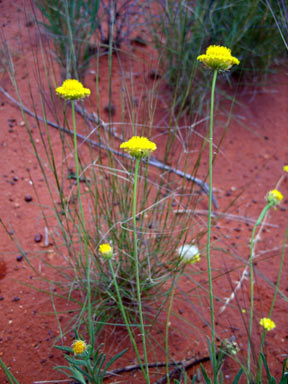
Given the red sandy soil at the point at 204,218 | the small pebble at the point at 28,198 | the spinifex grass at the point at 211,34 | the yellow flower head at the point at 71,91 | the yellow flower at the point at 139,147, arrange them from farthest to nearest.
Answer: the spinifex grass at the point at 211,34 → the small pebble at the point at 28,198 → the red sandy soil at the point at 204,218 → the yellow flower head at the point at 71,91 → the yellow flower at the point at 139,147

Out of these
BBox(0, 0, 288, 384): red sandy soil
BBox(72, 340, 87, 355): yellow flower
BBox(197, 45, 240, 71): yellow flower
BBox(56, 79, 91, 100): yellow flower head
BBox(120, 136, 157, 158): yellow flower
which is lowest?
BBox(0, 0, 288, 384): red sandy soil

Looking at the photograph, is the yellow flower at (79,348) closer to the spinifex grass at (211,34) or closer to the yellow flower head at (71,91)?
the yellow flower head at (71,91)

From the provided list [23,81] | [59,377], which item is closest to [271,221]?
[59,377]

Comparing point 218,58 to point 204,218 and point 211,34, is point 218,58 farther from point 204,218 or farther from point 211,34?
point 211,34

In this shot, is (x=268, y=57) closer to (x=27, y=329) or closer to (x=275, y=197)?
(x=275, y=197)

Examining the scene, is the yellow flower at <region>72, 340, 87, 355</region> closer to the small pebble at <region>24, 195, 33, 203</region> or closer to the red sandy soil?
the red sandy soil

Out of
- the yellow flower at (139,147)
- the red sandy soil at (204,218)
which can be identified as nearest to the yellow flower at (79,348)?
the red sandy soil at (204,218)

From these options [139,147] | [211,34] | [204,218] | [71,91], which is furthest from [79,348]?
[211,34]

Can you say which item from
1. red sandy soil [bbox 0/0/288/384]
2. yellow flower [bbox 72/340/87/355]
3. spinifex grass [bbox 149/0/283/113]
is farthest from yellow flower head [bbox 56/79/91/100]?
spinifex grass [bbox 149/0/283/113]
